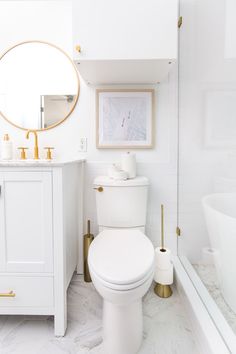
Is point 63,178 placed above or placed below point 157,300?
above

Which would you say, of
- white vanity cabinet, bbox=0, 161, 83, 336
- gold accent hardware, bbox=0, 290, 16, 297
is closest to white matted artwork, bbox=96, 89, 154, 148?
white vanity cabinet, bbox=0, 161, 83, 336

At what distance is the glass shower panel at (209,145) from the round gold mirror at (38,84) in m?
0.86

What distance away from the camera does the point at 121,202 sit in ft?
4.82

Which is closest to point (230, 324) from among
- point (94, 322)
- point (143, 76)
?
point (94, 322)

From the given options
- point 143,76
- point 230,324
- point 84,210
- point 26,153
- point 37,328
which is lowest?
point 37,328

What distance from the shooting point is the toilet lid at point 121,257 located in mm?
940

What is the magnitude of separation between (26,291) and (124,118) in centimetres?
129

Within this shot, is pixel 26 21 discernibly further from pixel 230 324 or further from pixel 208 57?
pixel 230 324

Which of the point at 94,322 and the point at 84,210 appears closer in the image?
the point at 94,322

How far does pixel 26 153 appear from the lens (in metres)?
1.76

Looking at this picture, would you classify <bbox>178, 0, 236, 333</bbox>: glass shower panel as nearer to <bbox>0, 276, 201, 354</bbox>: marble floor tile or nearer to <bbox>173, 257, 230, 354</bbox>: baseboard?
<bbox>173, 257, 230, 354</bbox>: baseboard

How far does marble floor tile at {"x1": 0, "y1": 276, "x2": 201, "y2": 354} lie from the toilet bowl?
0.10m

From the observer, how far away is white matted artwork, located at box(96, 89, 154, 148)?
1.70 m

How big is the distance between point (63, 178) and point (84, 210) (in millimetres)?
678
